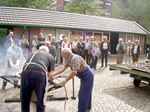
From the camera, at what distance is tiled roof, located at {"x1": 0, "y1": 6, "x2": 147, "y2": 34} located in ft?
45.7

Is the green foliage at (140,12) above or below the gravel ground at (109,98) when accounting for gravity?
above

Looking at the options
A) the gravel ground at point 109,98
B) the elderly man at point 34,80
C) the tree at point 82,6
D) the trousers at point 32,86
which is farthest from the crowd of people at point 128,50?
the tree at point 82,6

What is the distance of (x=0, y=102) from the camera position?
5.00 m

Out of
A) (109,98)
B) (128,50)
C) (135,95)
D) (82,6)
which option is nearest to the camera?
(109,98)

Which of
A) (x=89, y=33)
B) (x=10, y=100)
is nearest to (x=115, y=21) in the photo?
(x=89, y=33)

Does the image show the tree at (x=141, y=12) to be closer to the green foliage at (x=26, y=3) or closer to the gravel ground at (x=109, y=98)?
the green foliage at (x=26, y=3)

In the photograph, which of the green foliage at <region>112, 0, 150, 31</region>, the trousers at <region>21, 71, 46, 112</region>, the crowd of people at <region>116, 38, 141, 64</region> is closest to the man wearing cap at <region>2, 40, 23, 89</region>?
the trousers at <region>21, 71, 46, 112</region>

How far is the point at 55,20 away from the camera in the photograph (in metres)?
15.9

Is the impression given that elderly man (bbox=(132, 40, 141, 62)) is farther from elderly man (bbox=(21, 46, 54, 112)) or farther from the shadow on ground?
elderly man (bbox=(21, 46, 54, 112))

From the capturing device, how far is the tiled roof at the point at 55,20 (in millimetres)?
13938

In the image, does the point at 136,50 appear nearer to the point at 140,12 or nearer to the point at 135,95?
the point at 135,95

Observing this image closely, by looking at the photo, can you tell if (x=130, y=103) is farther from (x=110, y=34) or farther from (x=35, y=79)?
(x=110, y=34)

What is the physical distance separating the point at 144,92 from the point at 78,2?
2638cm

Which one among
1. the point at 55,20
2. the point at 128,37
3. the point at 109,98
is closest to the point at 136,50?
the point at 109,98
